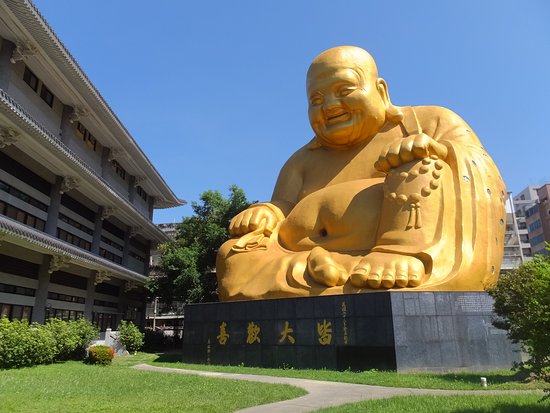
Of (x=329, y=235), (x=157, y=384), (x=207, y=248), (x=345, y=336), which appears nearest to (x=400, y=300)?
(x=345, y=336)

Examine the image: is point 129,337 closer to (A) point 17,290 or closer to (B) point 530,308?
(A) point 17,290

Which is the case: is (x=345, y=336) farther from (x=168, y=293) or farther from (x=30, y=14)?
(x=168, y=293)

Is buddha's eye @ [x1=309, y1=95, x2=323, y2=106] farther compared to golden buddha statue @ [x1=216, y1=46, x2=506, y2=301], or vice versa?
buddha's eye @ [x1=309, y1=95, x2=323, y2=106]

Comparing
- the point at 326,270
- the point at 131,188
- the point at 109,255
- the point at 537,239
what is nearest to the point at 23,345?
the point at 326,270

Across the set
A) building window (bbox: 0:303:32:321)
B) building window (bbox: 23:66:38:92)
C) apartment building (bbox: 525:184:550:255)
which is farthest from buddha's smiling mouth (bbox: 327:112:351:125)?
apartment building (bbox: 525:184:550:255)

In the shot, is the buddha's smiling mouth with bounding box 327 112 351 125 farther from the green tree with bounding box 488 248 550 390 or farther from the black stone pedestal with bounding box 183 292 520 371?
the green tree with bounding box 488 248 550 390

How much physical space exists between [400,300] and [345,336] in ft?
4.10

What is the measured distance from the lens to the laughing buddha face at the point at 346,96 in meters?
10.5

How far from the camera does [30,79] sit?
14484 millimetres

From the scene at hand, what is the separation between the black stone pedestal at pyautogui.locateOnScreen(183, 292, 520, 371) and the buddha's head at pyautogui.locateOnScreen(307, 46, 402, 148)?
4.24 m

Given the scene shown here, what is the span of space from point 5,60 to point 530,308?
1379cm

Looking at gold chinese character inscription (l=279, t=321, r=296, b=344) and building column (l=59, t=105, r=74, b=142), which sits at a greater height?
building column (l=59, t=105, r=74, b=142)

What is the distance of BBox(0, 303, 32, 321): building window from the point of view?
1352 cm

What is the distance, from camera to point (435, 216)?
8586 mm
